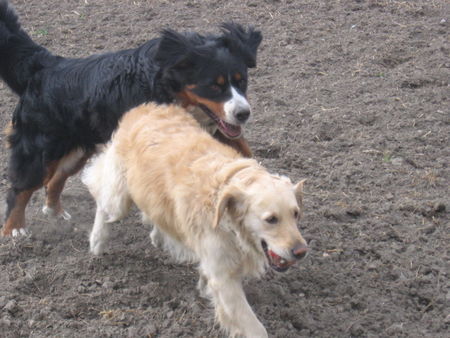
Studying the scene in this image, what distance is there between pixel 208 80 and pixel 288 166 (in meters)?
1.87

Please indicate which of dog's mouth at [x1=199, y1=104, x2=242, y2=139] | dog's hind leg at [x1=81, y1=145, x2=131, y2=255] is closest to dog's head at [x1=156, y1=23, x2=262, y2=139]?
dog's mouth at [x1=199, y1=104, x2=242, y2=139]

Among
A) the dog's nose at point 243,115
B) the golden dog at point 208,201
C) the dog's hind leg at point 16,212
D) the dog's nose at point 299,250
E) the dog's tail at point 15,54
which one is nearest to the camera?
the dog's nose at point 299,250

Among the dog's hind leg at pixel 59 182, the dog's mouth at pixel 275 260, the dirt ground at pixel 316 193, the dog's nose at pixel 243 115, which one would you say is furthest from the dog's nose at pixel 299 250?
the dog's hind leg at pixel 59 182

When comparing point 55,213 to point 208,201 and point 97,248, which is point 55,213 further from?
point 208,201

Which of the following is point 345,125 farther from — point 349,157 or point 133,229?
point 133,229

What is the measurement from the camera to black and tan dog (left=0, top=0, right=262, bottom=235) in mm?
5043

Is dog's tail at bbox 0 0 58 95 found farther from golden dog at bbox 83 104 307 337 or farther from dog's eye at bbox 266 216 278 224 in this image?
dog's eye at bbox 266 216 278 224

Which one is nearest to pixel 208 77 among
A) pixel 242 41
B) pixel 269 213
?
pixel 242 41

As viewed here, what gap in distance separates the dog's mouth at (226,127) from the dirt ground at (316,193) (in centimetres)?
106

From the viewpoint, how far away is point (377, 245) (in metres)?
5.33

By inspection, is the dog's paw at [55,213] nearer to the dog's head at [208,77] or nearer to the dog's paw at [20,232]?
the dog's paw at [20,232]

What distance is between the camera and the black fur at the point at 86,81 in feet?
16.6

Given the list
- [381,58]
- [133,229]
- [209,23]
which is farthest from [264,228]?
[209,23]

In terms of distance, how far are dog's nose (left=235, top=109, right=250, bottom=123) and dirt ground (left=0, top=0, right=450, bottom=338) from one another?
1.19 meters
